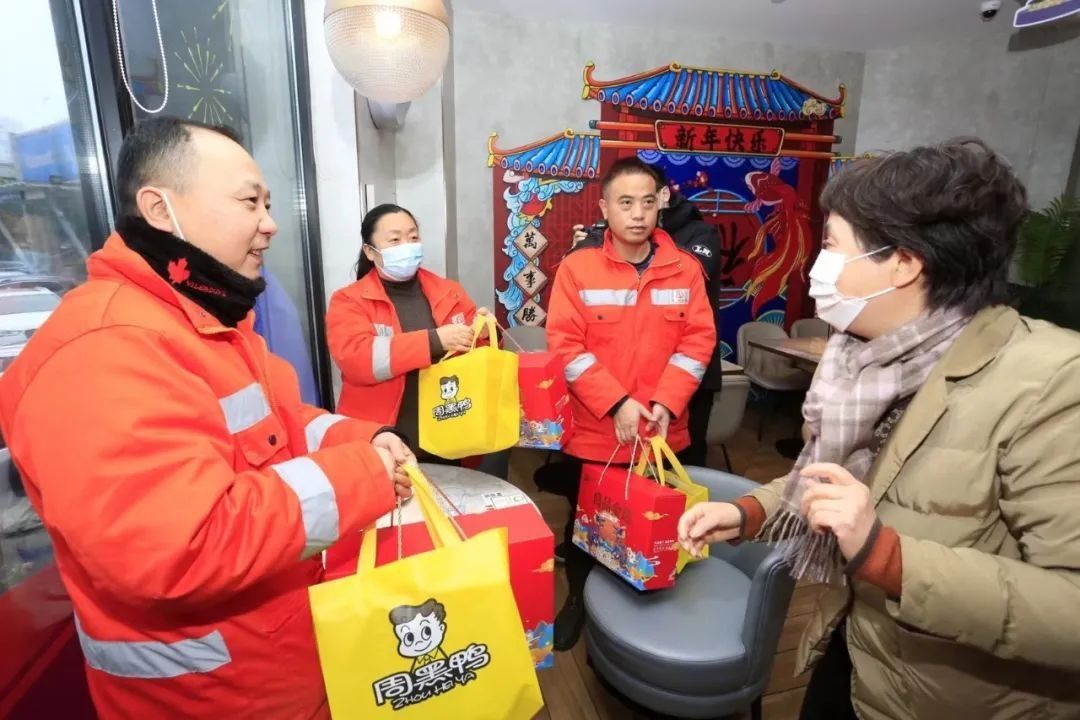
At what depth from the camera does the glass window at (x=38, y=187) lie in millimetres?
1197

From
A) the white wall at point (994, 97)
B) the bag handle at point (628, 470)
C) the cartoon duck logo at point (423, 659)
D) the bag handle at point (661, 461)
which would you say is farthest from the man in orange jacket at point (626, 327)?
the white wall at point (994, 97)

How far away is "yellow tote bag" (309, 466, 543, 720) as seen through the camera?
83 centimetres

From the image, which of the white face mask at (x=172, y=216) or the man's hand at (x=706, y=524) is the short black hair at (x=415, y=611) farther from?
the white face mask at (x=172, y=216)

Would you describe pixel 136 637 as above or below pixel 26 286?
below

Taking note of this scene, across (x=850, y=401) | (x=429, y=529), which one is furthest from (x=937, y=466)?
(x=429, y=529)

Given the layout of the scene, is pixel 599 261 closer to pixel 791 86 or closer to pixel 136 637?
pixel 136 637

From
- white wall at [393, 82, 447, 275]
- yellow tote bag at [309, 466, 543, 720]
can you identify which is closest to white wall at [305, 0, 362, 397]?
white wall at [393, 82, 447, 275]

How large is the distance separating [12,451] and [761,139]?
493cm

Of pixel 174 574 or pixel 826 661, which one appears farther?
pixel 826 661

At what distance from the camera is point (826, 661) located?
1.17 metres

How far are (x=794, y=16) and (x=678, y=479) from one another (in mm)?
3780

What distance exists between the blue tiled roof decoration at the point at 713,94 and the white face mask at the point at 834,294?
137 inches

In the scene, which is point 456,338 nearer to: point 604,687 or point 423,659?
point 423,659

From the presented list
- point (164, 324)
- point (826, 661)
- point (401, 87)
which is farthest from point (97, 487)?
point (401, 87)
